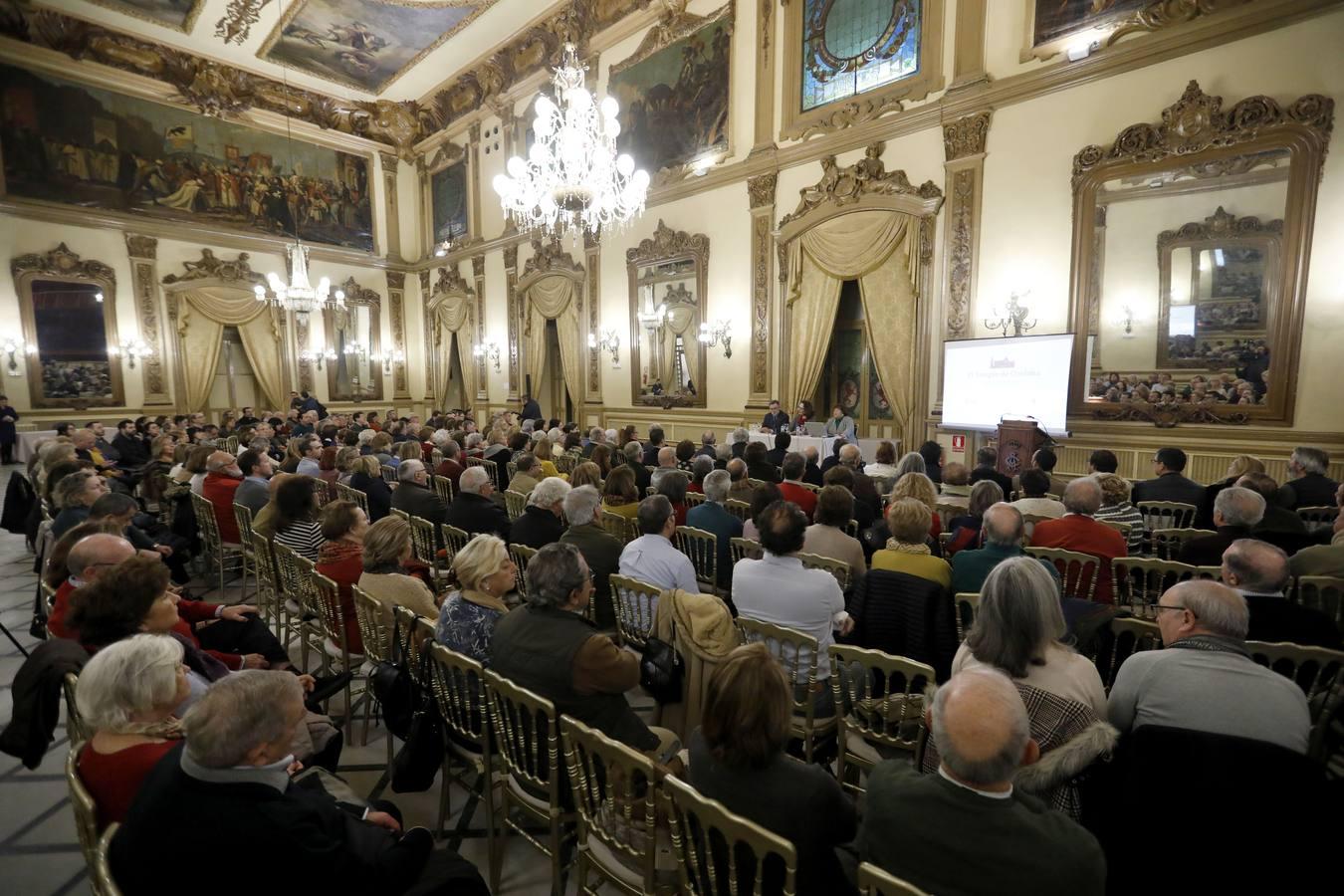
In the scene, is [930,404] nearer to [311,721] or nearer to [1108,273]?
[1108,273]

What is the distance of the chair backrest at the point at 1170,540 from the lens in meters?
3.60

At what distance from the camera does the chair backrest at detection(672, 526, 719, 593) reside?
3.78 m

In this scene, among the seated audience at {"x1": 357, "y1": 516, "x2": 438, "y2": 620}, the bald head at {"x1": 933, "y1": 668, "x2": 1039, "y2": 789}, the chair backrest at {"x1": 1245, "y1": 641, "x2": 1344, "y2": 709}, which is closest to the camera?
the bald head at {"x1": 933, "y1": 668, "x2": 1039, "y2": 789}

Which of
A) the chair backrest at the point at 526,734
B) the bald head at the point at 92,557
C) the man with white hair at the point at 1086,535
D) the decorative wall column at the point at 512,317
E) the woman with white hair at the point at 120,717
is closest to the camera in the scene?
the woman with white hair at the point at 120,717

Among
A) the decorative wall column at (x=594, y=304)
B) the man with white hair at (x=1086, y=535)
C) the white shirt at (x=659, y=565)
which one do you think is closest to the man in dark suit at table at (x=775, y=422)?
the decorative wall column at (x=594, y=304)

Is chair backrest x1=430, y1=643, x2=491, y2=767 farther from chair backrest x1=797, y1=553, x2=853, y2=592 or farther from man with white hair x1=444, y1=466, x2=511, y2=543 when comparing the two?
man with white hair x1=444, y1=466, x2=511, y2=543

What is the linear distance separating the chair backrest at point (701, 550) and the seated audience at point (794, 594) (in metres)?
1.18

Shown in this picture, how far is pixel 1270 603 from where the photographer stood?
2.14 m

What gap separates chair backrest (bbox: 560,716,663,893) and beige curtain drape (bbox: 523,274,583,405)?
11.5 meters

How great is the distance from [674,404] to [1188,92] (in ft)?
24.9

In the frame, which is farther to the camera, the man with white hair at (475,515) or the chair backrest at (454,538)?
the man with white hair at (475,515)

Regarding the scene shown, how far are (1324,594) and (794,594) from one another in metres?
2.37

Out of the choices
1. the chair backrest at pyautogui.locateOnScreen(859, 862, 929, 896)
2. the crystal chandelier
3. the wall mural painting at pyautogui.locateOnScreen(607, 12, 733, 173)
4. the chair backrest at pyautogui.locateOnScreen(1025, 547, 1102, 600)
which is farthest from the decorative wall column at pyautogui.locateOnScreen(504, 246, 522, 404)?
the chair backrest at pyautogui.locateOnScreen(859, 862, 929, 896)

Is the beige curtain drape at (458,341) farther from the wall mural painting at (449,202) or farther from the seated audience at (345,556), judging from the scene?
the seated audience at (345,556)
